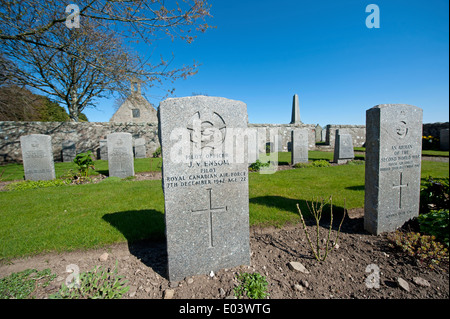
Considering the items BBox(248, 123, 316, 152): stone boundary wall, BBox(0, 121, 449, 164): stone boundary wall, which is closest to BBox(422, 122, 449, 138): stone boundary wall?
BBox(0, 121, 449, 164): stone boundary wall

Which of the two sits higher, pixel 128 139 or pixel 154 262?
pixel 128 139

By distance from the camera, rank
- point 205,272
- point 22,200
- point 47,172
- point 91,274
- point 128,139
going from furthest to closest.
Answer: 1. point 128,139
2. point 47,172
3. point 22,200
4. point 205,272
5. point 91,274

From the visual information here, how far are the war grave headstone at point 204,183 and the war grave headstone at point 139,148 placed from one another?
13.1 meters

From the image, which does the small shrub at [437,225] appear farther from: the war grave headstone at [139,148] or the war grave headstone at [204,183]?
the war grave headstone at [139,148]

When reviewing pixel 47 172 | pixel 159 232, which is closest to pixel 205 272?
pixel 159 232

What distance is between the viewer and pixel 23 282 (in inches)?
82.1

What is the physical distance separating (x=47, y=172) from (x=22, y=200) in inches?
130

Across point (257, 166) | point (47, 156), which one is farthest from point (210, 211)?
point (47, 156)

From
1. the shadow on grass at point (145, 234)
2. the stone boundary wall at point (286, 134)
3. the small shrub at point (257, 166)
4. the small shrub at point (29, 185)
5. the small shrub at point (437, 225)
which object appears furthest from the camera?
the stone boundary wall at point (286, 134)

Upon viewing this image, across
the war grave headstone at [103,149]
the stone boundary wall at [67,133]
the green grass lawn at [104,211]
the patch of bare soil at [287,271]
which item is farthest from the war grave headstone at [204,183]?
the stone boundary wall at [67,133]

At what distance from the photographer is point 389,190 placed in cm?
317

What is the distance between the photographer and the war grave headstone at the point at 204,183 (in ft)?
7.03

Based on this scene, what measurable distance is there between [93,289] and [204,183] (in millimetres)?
1516
